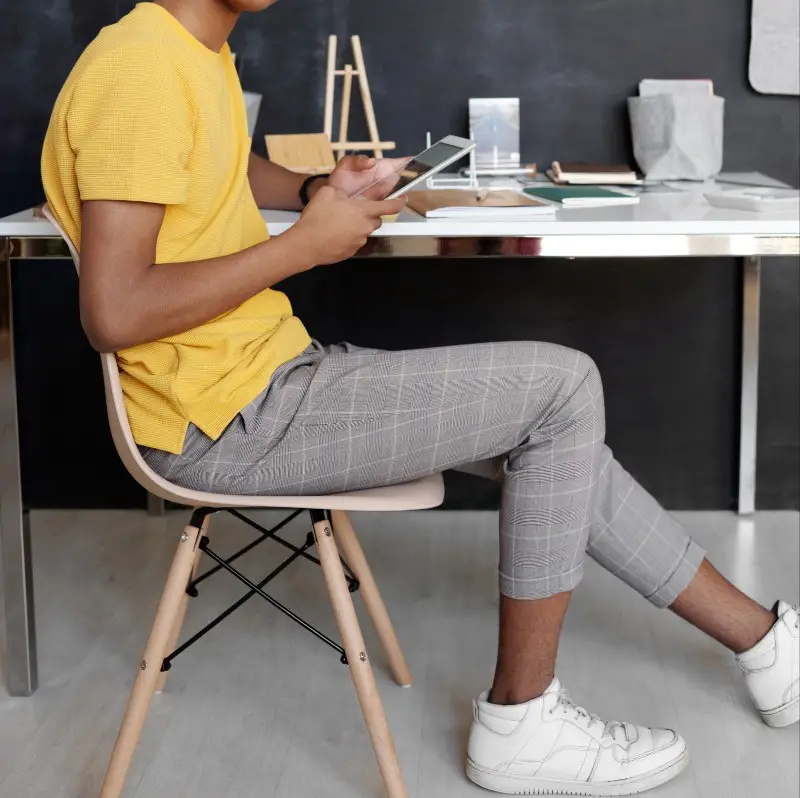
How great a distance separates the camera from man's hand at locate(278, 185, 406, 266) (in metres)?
1.43

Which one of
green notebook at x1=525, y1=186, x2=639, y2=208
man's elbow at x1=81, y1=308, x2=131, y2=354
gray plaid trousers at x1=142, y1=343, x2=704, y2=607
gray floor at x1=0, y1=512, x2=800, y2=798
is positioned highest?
green notebook at x1=525, y1=186, x2=639, y2=208

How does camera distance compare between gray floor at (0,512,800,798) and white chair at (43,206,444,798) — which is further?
gray floor at (0,512,800,798)

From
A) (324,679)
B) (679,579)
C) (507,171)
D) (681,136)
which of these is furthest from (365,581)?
(681,136)

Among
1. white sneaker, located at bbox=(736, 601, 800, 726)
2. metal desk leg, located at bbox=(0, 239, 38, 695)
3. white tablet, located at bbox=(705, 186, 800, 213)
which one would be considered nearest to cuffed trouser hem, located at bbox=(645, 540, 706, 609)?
white sneaker, located at bbox=(736, 601, 800, 726)

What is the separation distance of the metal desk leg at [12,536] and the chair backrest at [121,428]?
1.23 feet

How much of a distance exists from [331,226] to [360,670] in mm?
555

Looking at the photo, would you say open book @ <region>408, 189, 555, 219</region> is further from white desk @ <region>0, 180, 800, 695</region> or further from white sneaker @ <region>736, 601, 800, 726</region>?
white sneaker @ <region>736, 601, 800, 726</region>

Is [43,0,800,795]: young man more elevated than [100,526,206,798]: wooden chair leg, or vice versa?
[43,0,800,795]: young man

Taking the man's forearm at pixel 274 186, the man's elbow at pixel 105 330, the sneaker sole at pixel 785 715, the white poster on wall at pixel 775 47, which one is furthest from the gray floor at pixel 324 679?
the white poster on wall at pixel 775 47

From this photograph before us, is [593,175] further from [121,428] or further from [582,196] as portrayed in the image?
[121,428]

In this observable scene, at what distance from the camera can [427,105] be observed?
250 centimetres

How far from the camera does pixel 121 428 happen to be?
1.40 m

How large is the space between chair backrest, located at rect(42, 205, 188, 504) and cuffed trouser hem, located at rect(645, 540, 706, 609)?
697 millimetres

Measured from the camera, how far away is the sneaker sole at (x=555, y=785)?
1.56 meters
